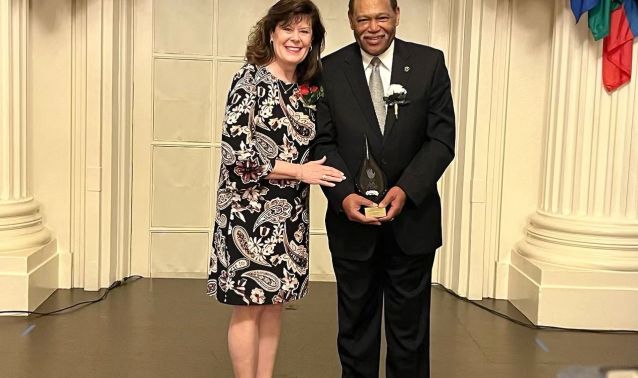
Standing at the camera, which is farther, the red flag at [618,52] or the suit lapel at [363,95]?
the red flag at [618,52]

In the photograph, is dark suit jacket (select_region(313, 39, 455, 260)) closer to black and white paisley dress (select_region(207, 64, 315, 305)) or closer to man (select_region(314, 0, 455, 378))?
man (select_region(314, 0, 455, 378))

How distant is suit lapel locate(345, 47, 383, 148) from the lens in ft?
10.4

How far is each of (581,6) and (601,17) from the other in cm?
13

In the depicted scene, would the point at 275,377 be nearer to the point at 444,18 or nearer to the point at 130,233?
the point at 130,233

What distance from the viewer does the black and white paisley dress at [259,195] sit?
10.2 ft

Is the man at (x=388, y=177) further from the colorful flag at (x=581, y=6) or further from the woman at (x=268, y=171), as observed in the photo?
the colorful flag at (x=581, y=6)

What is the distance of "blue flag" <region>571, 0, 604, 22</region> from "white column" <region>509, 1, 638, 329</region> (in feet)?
0.41

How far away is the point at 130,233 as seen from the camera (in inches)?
236

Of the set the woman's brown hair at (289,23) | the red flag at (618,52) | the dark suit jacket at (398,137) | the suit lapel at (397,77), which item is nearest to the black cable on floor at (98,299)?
the dark suit jacket at (398,137)

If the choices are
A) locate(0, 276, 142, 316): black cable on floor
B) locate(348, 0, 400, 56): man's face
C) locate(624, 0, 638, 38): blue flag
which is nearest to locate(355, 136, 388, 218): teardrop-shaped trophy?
locate(348, 0, 400, 56): man's face

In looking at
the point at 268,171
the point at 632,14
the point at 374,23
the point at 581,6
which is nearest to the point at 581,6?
the point at 581,6

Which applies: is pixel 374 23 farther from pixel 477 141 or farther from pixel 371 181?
pixel 477 141

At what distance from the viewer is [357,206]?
10.2ft

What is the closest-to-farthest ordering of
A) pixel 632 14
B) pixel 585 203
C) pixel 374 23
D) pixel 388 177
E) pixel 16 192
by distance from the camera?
1. pixel 374 23
2. pixel 388 177
3. pixel 632 14
4. pixel 585 203
5. pixel 16 192
